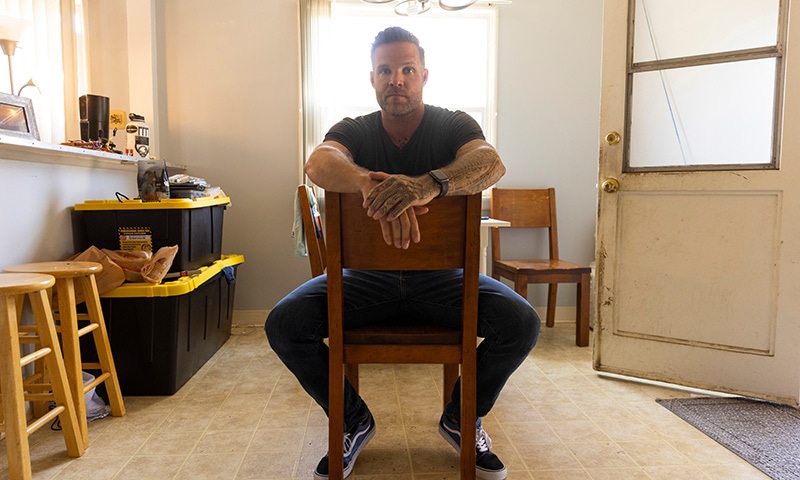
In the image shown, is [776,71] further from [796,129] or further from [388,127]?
[388,127]

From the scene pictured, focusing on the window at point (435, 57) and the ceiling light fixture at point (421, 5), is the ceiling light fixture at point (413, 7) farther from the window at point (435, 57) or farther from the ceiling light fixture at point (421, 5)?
the window at point (435, 57)

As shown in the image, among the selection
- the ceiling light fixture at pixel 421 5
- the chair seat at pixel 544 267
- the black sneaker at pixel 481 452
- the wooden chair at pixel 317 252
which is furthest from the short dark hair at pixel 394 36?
the chair seat at pixel 544 267

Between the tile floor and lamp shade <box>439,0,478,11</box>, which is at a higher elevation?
lamp shade <box>439,0,478,11</box>

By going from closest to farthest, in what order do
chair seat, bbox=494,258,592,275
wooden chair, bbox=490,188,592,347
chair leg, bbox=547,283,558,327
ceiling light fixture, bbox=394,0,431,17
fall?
ceiling light fixture, bbox=394,0,431,17 < chair seat, bbox=494,258,592,275 < wooden chair, bbox=490,188,592,347 < chair leg, bbox=547,283,558,327

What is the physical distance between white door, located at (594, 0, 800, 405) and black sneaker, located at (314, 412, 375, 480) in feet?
4.38

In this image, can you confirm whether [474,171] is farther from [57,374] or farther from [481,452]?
[57,374]

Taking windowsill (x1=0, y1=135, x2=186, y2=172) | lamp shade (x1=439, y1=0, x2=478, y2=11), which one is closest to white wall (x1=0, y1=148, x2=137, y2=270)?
windowsill (x1=0, y1=135, x2=186, y2=172)

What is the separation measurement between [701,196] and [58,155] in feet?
8.89

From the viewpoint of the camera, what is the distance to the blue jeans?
1.34 meters

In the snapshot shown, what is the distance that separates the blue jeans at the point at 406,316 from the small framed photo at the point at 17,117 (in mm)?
1348

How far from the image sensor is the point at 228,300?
9.32ft

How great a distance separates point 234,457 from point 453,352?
0.83m

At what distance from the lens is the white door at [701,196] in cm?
200

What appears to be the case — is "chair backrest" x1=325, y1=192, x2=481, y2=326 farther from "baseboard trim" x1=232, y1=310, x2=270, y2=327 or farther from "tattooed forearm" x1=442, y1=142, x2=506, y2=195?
"baseboard trim" x1=232, y1=310, x2=270, y2=327
